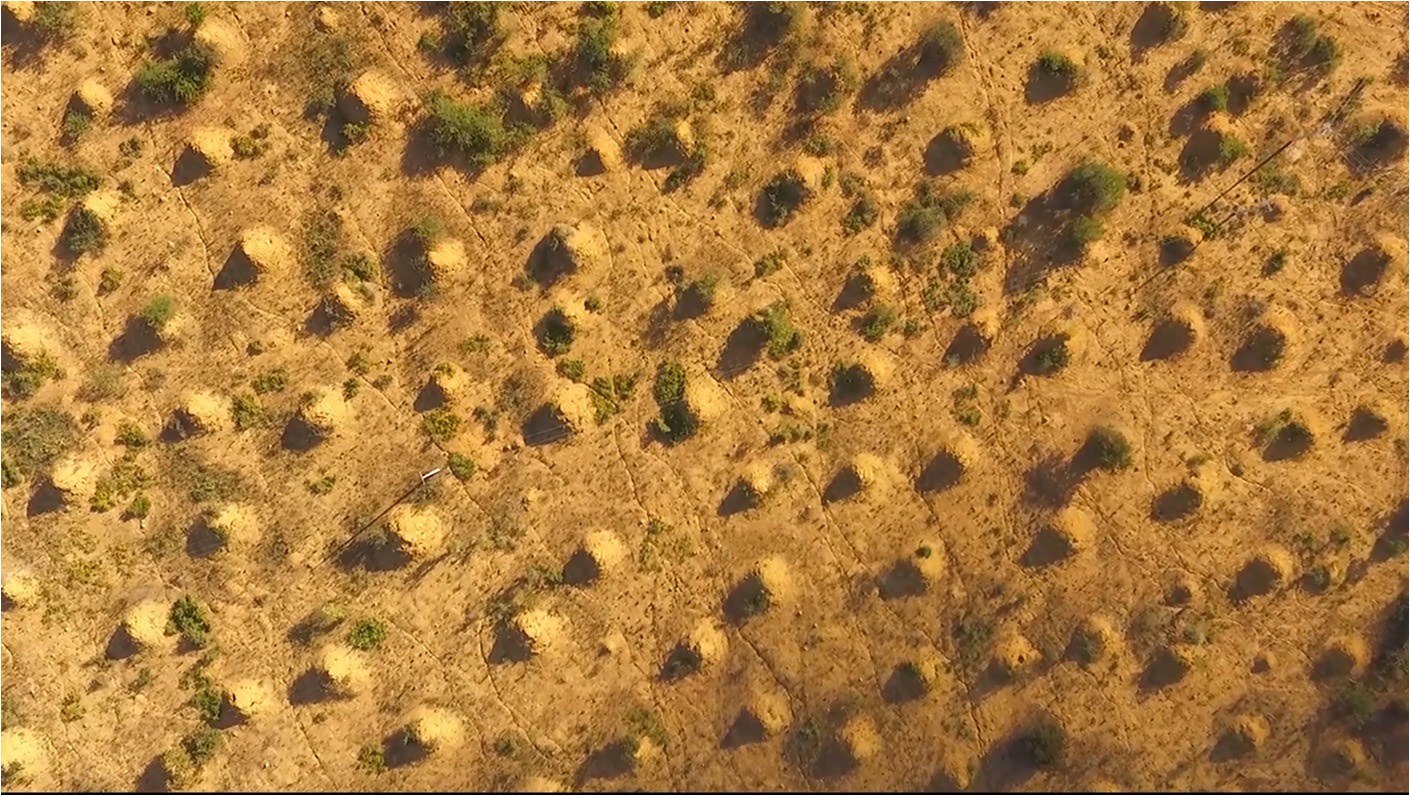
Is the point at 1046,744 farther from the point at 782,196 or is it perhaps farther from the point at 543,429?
the point at 782,196

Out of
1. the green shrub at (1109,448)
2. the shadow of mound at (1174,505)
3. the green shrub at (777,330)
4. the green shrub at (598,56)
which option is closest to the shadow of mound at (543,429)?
the green shrub at (777,330)

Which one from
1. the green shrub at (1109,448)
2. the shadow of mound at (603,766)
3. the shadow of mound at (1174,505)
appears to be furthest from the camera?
the shadow of mound at (603,766)

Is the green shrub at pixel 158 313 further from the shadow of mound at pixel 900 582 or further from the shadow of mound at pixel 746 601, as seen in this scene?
the shadow of mound at pixel 900 582

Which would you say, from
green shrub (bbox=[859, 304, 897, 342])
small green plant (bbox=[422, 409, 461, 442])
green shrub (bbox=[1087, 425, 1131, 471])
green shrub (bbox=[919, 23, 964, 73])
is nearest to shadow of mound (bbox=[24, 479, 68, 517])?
small green plant (bbox=[422, 409, 461, 442])

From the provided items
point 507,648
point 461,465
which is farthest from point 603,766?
point 461,465

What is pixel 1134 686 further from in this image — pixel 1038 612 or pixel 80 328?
pixel 80 328

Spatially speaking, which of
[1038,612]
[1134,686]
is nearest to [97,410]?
[1038,612]

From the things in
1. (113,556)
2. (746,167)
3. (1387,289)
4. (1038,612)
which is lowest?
(113,556)
